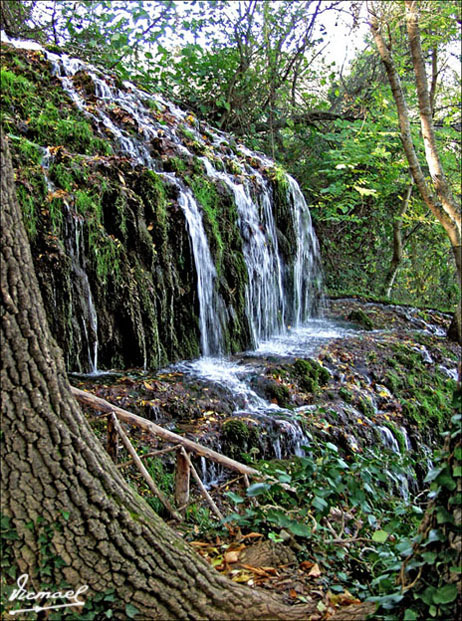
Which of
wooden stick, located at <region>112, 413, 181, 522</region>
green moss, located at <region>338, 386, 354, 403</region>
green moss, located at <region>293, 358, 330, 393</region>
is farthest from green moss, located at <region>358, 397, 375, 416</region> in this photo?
wooden stick, located at <region>112, 413, 181, 522</region>

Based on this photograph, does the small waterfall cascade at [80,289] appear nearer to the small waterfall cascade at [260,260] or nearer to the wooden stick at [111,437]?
the wooden stick at [111,437]

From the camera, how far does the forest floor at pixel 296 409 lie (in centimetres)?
255

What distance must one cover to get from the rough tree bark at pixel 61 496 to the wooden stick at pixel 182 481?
4.16 feet

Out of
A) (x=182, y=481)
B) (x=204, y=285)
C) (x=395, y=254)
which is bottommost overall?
(x=182, y=481)

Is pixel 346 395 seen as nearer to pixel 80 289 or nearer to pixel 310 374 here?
pixel 310 374

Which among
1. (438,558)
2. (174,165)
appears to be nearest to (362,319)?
(174,165)

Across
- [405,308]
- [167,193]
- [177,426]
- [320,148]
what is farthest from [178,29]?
[177,426]

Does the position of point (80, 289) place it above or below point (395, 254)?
below

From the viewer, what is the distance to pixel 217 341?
7.02 meters

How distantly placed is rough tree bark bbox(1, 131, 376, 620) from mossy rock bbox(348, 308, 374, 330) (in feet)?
26.9

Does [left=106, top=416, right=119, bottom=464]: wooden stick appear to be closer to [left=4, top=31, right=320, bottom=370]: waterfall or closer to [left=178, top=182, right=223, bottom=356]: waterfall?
[left=4, top=31, right=320, bottom=370]: waterfall

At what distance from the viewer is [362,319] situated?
10.0 meters

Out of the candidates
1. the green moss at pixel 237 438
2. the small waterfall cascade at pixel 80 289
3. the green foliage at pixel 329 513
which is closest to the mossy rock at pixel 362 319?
the green moss at pixel 237 438

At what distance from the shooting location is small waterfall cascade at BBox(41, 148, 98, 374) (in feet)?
17.8
